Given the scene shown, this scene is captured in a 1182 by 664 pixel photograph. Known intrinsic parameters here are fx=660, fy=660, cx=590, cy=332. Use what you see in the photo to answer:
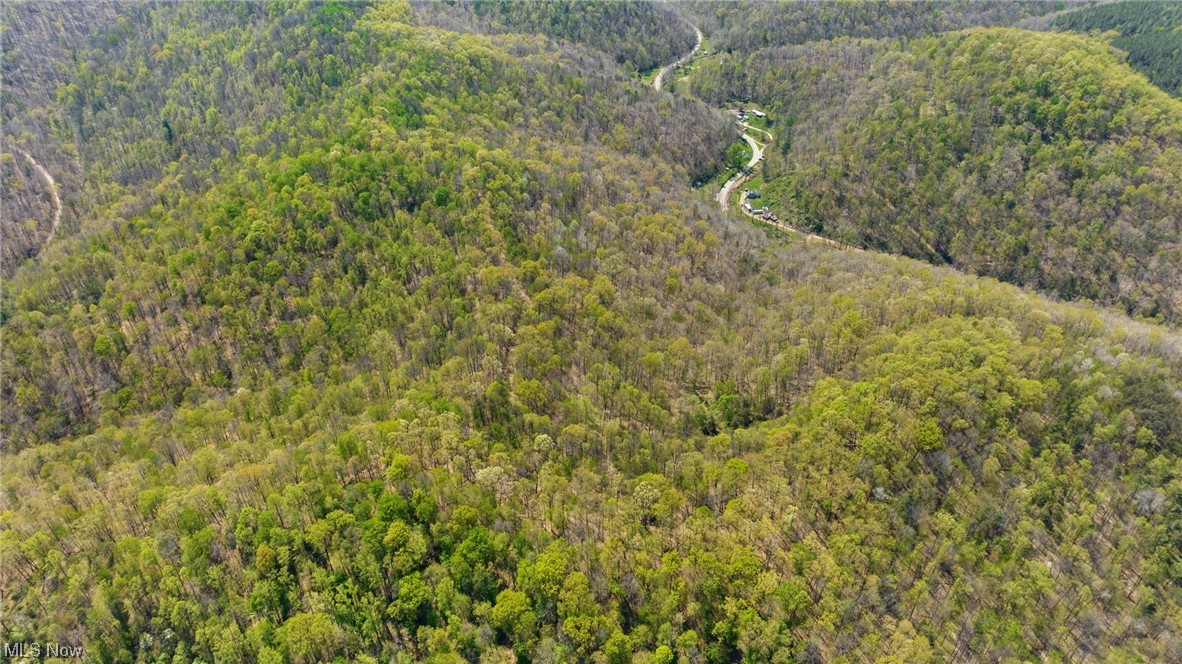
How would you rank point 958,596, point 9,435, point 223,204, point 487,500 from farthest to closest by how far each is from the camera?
point 223,204 → point 9,435 → point 487,500 → point 958,596

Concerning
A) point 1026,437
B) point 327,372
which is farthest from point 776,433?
point 327,372

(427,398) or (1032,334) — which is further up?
(1032,334)

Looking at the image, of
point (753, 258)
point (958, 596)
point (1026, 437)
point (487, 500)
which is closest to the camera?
point (958, 596)

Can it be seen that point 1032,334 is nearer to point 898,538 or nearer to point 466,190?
point 898,538

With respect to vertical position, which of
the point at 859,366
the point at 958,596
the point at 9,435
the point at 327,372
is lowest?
the point at 9,435

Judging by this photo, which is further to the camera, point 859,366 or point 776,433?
point 859,366

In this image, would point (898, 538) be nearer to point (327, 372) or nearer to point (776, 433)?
point (776, 433)
